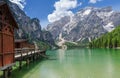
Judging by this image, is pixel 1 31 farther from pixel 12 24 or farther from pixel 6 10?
pixel 12 24

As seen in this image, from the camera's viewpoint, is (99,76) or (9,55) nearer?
(9,55)

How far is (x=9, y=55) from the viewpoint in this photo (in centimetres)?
3047

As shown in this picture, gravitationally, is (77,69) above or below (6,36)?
below

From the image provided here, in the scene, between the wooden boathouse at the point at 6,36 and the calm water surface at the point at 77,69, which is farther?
the calm water surface at the point at 77,69

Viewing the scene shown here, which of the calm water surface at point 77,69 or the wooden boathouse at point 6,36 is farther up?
the wooden boathouse at point 6,36

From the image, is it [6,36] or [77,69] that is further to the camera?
[77,69]

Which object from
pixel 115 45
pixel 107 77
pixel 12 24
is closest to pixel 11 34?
pixel 12 24

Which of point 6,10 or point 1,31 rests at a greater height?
point 6,10

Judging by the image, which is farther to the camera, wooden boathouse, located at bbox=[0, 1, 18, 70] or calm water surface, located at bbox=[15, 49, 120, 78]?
calm water surface, located at bbox=[15, 49, 120, 78]

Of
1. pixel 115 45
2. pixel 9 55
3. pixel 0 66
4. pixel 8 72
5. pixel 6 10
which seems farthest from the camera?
pixel 115 45

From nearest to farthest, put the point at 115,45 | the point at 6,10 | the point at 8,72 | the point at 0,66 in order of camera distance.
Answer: the point at 0,66, the point at 6,10, the point at 8,72, the point at 115,45

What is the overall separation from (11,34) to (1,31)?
5.71m

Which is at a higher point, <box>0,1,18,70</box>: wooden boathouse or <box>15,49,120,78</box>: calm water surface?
<box>0,1,18,70</box>: wooden boathouse

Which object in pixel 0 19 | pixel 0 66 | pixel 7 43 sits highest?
pixel 0 19
